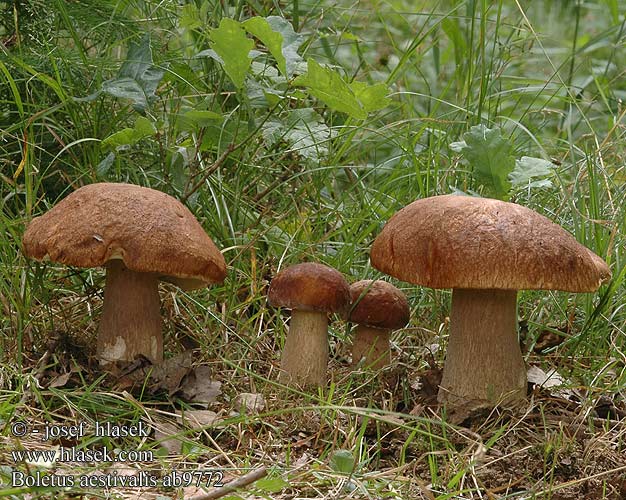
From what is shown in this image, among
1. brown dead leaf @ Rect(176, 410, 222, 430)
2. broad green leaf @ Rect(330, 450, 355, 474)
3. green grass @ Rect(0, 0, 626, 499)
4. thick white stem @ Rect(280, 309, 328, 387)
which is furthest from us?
thick white stem @ Rect(280, 309, 328, 387)

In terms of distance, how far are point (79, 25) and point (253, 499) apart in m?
2.65

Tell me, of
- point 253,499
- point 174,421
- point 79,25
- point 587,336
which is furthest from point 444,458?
point 79,25

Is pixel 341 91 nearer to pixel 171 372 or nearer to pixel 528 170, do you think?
pixel 528 170

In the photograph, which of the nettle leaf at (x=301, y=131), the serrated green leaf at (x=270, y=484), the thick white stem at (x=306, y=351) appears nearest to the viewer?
the serrated green leaf at (x=270, y=484)

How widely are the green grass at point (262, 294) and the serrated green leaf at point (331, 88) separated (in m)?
0.28

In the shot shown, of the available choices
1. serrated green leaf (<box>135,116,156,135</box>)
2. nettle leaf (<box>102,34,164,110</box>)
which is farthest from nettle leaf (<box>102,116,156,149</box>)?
nettle leaf (<box>102,34,164,110</box>)

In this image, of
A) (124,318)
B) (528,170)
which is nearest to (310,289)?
(124,318)

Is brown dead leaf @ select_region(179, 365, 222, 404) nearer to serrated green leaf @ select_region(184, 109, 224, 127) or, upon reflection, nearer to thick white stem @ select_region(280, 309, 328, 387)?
thick white stem @ select_region(280, 309, 328, 387)

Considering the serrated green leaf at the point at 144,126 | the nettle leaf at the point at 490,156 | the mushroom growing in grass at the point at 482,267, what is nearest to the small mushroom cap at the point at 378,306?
the mushroom growing in grass at the point at 482,267

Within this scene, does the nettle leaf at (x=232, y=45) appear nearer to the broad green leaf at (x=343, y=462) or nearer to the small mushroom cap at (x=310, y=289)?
the small mushroom cap at (x=310, y=289)

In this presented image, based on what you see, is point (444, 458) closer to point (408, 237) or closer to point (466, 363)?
point (466, 363)

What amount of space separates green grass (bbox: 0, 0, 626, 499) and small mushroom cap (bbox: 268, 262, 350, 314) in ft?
1.08

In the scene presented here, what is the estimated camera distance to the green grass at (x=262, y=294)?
251 centimetres

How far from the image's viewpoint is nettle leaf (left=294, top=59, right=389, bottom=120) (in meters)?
3.00
